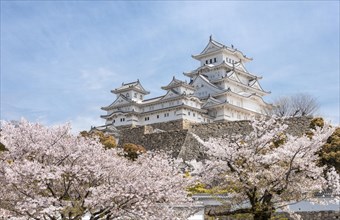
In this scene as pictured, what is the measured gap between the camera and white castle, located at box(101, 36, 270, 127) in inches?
1406

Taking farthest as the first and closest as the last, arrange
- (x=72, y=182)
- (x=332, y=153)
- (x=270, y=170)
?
(x=332, y=153)
(x=270, y=170)
(x=72, y=182)

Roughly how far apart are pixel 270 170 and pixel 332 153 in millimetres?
10722

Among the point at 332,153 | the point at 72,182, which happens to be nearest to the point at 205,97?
the point at 332,153

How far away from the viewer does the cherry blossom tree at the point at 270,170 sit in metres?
7.87

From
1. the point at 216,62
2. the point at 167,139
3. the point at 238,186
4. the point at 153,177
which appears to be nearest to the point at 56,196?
the point at 153,177

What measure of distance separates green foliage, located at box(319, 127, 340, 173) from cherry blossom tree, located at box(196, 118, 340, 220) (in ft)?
32.5

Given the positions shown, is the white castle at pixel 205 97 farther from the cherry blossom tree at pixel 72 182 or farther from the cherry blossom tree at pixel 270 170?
the cherry blossom tree at pixel 72 182

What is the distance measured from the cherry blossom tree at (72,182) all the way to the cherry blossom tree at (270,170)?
1086 millimetres

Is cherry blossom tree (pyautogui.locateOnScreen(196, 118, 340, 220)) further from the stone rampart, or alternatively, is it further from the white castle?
the white castle

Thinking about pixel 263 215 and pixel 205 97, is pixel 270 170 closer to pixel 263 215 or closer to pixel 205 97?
pixel 263 215

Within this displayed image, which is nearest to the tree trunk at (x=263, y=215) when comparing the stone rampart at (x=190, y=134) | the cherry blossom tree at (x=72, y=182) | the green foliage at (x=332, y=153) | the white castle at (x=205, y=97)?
the cherry blossom tree at (x=72, y=182)

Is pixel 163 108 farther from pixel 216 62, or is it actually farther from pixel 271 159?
pixel 271 159

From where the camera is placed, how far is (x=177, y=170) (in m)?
9.12

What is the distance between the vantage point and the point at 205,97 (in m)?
38.2
